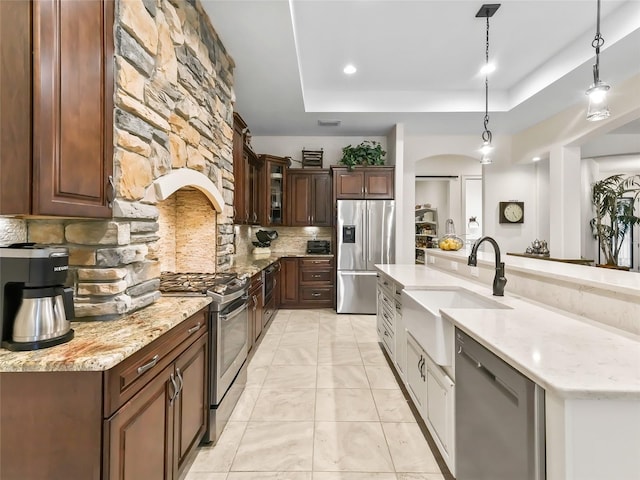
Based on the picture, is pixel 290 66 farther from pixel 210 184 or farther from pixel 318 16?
pixel 210 184

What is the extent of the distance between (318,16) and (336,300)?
3.75 m

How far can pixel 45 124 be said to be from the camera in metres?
1.11

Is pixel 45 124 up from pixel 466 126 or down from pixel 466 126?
down

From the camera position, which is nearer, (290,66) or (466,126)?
(290,66)

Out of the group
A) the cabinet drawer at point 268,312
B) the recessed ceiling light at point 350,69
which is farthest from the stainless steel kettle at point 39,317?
the recessed ceiling light at point 350,69

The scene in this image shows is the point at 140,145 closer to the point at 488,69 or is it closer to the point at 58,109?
the point at 58,109

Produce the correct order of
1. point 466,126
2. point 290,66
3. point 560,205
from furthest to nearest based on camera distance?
1. point 466,126
2. point 560,205
3. point 290,66

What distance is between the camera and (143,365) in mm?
1210

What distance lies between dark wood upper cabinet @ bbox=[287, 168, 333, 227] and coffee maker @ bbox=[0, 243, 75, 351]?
4377 millimetres

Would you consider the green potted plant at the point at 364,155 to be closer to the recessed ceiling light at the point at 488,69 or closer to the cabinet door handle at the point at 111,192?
the recessed ceiling light at the point at 488,69

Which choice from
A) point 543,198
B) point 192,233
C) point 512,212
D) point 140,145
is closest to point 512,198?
point 512,212

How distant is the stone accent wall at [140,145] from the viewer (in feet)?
4.75

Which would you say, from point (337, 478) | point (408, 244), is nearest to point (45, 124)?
point (337, 478)

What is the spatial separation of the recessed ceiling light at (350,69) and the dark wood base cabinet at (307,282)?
2.77 meters
